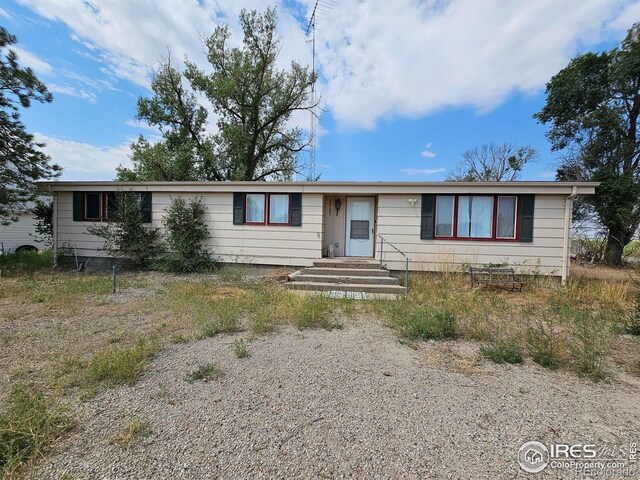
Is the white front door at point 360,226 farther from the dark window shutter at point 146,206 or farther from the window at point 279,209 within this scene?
the dark window shutter at point 146,206

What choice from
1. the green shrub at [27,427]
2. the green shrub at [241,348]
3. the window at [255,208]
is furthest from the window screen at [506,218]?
the green shrub at [27,427]

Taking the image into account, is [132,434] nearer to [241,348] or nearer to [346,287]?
[241,348]

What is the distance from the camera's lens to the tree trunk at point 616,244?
1257 centimetres

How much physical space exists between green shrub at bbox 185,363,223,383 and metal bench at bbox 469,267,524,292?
21.6 feet

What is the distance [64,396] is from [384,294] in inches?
223

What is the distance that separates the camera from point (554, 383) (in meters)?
2.90

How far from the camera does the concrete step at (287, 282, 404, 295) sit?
689 cm

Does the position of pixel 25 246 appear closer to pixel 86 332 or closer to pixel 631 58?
pixel 86 332

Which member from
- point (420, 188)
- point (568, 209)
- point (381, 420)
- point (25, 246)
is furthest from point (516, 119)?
point (25, 246)

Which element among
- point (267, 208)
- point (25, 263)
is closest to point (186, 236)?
point (267, 208)

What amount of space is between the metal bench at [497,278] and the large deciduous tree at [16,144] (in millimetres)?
12791

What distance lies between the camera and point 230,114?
17266 mm

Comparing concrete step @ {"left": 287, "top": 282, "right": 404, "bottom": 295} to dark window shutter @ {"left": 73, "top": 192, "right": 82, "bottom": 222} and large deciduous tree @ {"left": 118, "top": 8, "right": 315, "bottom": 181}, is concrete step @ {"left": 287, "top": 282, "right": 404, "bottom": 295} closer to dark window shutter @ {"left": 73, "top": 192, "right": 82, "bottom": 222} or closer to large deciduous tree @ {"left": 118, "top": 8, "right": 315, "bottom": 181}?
dark window shutter @ {"left": 73, "top": 192, "right": 82, "bottom": 222}

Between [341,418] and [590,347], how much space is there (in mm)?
3211
